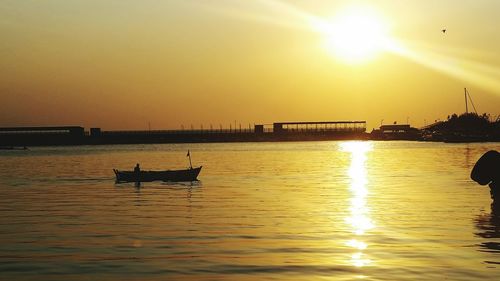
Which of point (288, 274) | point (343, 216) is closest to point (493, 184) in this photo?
point (343, 216)

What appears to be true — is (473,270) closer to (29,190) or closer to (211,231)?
(211,231)

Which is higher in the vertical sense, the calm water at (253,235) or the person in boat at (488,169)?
the person in boat at (488,169)

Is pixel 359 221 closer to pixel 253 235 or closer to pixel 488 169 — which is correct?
pixel 253 235

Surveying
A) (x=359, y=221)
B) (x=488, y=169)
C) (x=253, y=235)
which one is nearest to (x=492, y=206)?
(x=488, y=169)

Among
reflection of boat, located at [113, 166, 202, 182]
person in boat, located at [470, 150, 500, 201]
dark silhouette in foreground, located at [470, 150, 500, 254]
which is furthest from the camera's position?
reflection of boat, located at [113, 166, 202, 182]

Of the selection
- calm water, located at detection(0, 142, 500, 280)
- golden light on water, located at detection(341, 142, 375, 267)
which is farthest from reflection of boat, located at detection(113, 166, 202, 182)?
golden light on water, located at detection(341, 142, 375, 267)

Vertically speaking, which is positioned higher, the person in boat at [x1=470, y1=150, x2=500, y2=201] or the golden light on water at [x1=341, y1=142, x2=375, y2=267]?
the person in boat at [x1=470, y1=150, x2=500, y2=201]

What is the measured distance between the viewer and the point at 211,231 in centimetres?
3020

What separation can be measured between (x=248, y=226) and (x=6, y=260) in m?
12.0

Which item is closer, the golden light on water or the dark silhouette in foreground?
the golden light on water

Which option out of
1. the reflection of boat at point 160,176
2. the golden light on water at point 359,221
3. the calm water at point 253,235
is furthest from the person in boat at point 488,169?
the reflection of boat at point 160,176

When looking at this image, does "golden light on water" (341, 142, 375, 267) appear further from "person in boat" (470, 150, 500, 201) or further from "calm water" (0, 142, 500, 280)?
"person in boat" (470, 150, 500, 201)

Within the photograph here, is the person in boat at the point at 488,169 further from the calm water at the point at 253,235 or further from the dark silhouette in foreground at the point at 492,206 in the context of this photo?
the calm water at the point at 253,235

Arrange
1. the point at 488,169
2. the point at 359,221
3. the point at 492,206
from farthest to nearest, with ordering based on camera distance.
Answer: the point at 488,169 → the point at 492,206 → the point at 359,221
